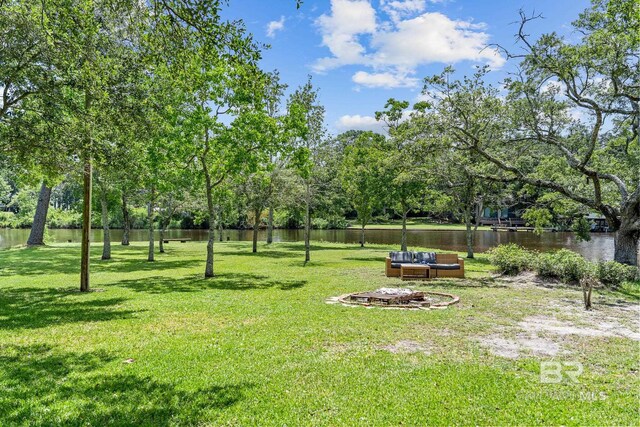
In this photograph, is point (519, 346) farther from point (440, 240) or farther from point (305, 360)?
point (440, 240)

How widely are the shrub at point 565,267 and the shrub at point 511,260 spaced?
614mm

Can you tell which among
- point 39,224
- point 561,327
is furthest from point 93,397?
point 39,224

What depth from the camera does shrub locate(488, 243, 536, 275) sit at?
16547 millimetres

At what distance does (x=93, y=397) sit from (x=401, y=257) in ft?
47.2

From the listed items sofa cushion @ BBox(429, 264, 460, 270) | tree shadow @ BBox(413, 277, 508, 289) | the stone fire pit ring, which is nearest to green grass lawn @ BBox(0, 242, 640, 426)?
the stone fire pit ring

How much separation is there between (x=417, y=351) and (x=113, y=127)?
10.1 meters

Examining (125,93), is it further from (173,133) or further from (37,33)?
(173,133)

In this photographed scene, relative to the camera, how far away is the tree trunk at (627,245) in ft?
53.6

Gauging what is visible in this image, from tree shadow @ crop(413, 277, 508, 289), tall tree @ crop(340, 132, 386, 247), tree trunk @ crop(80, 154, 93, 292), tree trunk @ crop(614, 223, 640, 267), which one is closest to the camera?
tree trunk @ crop(80, 154, 93, 292)

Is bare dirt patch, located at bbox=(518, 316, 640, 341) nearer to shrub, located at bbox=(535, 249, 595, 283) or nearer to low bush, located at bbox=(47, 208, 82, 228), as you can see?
shrub, located at bbox=(535, 249, 595, 283)

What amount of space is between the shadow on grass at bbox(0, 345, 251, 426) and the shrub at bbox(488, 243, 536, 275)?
1430 cm

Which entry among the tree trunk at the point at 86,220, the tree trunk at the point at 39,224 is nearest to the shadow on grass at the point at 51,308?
the tree trunk at the point at 86,220

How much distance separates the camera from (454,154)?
2147 centimetres

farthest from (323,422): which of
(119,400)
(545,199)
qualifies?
(545,199)
